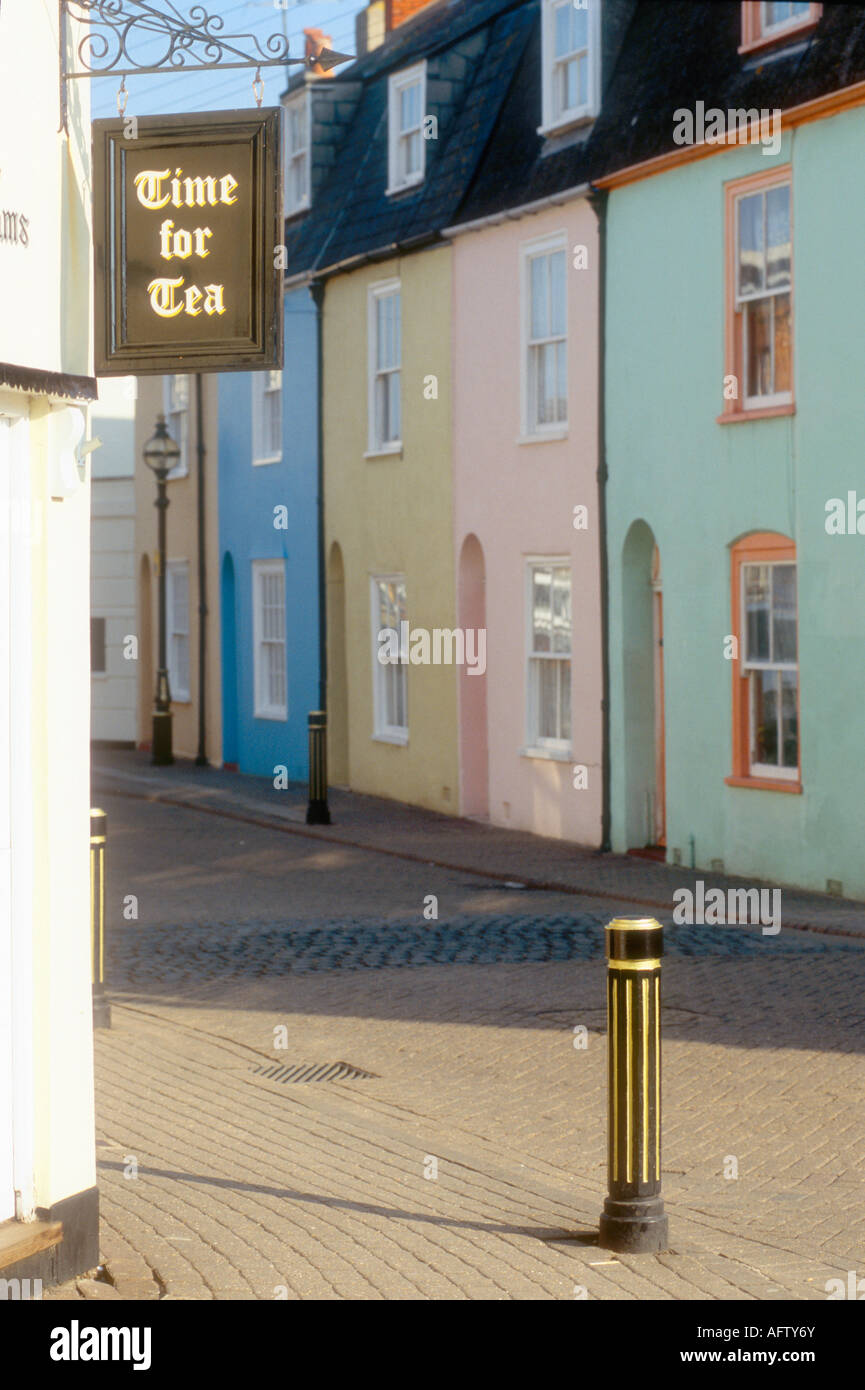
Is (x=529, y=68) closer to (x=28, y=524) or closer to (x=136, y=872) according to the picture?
(x=136, y=872)

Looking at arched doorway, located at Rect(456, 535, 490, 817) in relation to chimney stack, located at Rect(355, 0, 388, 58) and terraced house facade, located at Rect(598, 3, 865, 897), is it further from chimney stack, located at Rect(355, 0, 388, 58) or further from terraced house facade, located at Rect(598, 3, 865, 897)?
chimney stack, located at Rect(355, 0, 388, 58)

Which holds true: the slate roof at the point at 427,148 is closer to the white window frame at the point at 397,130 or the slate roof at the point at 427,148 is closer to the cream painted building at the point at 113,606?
the white window frame at the point at 397,130

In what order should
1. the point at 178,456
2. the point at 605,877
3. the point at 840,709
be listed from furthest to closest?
the point at 178,456 → the point at 605,877 → the point at 840,709

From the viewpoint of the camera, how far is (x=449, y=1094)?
905 centimetres

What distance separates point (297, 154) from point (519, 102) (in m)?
7.21

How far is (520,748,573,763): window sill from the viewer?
64.2ft

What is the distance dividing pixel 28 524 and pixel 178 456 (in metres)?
23.5

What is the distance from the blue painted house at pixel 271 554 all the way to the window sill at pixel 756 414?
983cm

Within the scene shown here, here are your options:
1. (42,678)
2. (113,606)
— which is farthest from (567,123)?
(113,606)

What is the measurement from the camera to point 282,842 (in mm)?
19984

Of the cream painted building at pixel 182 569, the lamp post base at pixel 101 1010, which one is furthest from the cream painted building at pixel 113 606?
the lamp post base at pixel 101 1010

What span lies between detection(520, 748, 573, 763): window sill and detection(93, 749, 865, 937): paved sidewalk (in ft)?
2.73

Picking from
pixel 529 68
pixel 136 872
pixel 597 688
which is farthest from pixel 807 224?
pixel 136 872

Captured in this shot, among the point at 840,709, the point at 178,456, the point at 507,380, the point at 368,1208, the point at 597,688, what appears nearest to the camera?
the point at 368,1208
